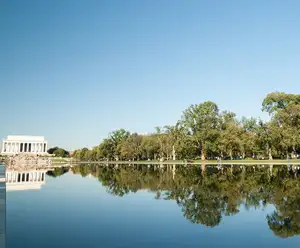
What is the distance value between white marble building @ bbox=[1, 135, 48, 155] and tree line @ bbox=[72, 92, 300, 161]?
63445 millimetres

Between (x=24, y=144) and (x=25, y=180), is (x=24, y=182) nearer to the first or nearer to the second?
(x=25, y=180)

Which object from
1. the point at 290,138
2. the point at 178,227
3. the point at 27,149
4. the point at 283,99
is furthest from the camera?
the point at 27,149

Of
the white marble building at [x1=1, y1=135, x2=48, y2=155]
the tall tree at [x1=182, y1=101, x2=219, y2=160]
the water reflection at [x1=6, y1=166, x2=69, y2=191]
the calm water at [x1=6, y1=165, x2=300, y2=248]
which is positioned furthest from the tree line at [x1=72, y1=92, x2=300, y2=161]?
the white marble building at [x1=1, y1=135, x2=48, y2=155]

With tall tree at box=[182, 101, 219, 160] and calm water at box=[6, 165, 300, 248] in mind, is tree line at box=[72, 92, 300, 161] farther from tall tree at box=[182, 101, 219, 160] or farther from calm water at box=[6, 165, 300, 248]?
calm water at box=[6, 165, 300, 248]

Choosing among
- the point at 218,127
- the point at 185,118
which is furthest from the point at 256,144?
the point at 185,118

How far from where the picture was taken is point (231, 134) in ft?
220

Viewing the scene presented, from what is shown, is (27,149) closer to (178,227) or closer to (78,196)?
(78,196)

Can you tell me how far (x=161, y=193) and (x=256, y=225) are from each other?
354 inches

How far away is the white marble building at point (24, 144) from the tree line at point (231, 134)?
208 ft

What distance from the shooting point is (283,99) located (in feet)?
229

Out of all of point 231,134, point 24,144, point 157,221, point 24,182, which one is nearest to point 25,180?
point 24,182

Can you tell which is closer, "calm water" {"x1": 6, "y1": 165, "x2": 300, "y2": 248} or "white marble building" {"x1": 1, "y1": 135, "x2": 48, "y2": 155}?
"calm water" {"x1": 6, "y1": 165, "x2": 300, "y2": 248}

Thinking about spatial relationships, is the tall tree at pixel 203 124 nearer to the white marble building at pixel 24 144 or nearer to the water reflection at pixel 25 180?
the water reflection at pixel 25 180

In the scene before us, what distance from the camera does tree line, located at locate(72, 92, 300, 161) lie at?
62938 mm
